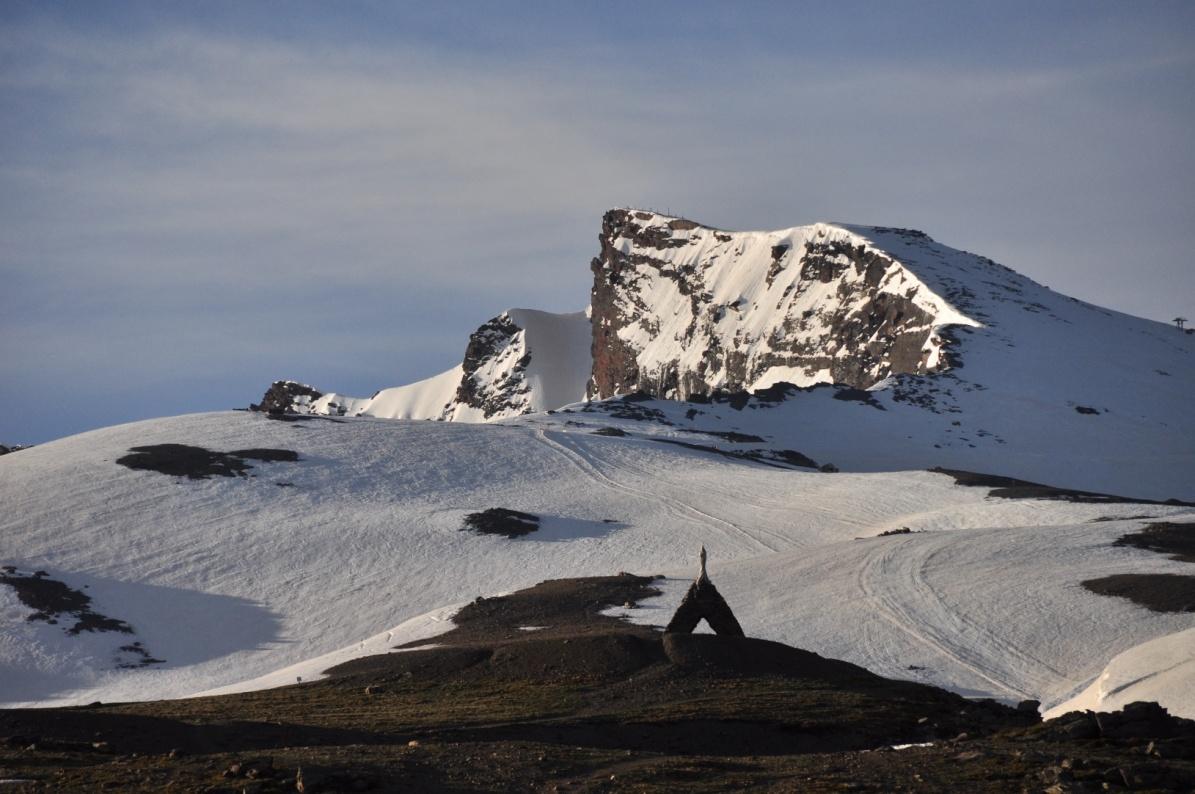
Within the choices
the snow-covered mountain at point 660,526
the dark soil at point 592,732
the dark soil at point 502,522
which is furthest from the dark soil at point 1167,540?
the dark soil at point 502,522

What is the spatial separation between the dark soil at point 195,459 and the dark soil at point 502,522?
17853 millimetres

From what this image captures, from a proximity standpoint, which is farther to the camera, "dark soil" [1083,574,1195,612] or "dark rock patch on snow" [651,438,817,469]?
"dark rock patch on snow" [651,438,817,469]

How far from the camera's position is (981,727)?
32531mm

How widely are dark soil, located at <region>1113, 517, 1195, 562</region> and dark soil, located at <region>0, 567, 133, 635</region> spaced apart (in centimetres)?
4233

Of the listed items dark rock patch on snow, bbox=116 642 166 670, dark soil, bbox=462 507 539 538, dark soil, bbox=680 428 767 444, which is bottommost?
dark rock patch on snow, bbox=116 642 166 670

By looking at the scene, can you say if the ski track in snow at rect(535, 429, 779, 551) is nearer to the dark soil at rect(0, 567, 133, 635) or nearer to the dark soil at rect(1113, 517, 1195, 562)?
the dark soil at rect(1113, 517, 1195, 562)

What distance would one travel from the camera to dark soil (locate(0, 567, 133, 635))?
63.6 metres

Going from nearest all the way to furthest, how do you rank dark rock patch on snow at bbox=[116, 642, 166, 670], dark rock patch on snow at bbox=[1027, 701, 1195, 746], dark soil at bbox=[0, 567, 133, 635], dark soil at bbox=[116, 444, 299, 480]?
dark rock patch on snow at bbox=[1027, 701, 1195, 746], dark rock patch on snow at bbox=[116, 642, 166, 670], dark soil at bbox=[0, 567, 133, 635], dark soil at bbox=[116, 444, 299, 480]

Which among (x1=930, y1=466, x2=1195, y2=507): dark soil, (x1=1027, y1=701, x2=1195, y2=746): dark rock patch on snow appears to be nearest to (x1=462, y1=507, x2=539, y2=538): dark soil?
(x1=930, y1=466, x2=1195, y2=507): dark soil

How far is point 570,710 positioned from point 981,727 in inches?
363

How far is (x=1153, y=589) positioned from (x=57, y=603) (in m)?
45.6

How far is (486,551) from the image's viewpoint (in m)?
73.1

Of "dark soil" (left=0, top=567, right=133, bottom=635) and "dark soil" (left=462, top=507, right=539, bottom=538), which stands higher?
"dark soil" (left=462, top=507, right=539, bottom=538)

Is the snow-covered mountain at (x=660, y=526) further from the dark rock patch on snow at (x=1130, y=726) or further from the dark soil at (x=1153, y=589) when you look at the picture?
the dark rock patch on snow at (x=1130, y=726)
